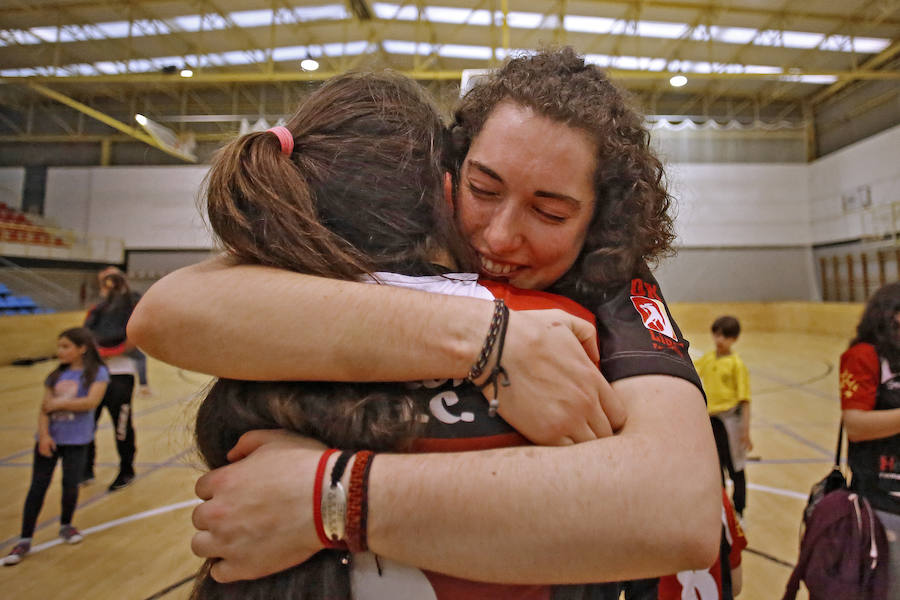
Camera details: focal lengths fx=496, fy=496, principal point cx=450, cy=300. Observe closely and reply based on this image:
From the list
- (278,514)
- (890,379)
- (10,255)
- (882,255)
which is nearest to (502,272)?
(278,514)

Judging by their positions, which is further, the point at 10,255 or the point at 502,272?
the point at 10,255

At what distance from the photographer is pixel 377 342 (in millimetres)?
606

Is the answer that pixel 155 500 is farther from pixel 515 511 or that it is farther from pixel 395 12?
pixel 395 12

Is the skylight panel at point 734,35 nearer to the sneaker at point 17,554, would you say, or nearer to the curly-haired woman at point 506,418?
the curly-haired woman at point 506,418

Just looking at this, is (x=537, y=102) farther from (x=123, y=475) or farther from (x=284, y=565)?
(x=123, y=475)

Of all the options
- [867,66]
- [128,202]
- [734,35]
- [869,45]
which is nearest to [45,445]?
[128,202]

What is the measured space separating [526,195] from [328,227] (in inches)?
12.8

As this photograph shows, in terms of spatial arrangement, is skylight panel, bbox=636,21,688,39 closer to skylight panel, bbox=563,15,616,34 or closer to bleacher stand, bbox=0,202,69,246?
skylight panel, bbox=563,15,616,34

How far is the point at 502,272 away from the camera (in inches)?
34.0

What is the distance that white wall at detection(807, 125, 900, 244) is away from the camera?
9.61 m

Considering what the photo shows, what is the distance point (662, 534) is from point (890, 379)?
1.87 metres

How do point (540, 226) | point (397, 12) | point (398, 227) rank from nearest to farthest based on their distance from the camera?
point (398, 227)
point (540, 226)
point (397, 12)

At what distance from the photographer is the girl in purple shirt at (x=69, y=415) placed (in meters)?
2.71

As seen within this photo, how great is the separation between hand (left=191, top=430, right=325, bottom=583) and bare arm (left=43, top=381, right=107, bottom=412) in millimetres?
2850
